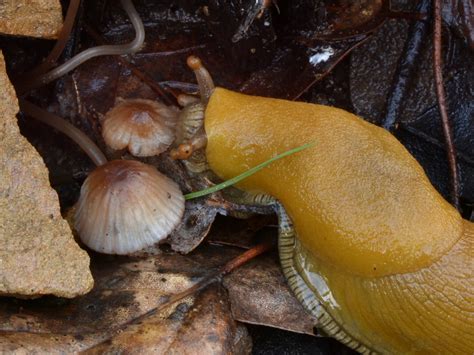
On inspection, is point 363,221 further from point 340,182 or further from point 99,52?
point 99,52

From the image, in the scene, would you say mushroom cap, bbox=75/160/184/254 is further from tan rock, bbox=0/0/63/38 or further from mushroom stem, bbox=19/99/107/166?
tan rock, bbox=0/0/63/38

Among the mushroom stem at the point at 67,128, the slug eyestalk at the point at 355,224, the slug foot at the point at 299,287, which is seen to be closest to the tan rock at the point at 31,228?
the mushroom stem at the point at 67,128

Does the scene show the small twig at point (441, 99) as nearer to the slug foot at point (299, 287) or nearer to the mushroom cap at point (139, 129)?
the slug foot at point (299, 287)

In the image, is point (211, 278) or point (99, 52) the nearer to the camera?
point (211, 278)

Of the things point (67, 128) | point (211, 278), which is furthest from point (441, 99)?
point (67, 128)

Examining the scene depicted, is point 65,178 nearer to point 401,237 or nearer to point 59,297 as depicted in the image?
point 59,297

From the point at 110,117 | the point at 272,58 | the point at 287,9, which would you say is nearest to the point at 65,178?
the point at 110,117
